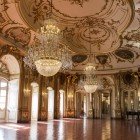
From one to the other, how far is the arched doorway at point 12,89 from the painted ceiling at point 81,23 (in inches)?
41.6

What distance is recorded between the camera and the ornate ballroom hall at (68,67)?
884 cm

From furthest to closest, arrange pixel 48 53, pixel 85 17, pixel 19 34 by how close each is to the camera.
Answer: pixel 19 34 → pixel 85 17 → pixel 48 53

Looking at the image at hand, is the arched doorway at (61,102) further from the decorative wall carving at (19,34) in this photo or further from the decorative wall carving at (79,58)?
the decorative wall carving at (19,34)

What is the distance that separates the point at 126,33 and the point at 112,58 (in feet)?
19.4

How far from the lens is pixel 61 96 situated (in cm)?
2123

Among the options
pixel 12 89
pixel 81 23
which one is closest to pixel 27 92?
pixel 12 89

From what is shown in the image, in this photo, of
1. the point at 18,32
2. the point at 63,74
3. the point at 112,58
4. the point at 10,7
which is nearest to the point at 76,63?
the point at 63,74

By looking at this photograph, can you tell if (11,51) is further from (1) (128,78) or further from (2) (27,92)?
(1) (128,78)

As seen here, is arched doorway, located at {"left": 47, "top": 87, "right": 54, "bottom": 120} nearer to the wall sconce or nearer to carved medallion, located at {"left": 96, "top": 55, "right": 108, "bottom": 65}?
the wall sconce

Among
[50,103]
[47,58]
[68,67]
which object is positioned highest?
[68,67]

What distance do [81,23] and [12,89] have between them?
5860 mm

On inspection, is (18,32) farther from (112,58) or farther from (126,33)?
(112,58)

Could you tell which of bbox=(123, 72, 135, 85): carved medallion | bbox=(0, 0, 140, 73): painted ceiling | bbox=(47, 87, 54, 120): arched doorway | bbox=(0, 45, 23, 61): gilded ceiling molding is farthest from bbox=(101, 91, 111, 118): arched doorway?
bbox=(0, 45, 23, 61): gilded ceiling molding

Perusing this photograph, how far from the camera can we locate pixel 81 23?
12.3m
